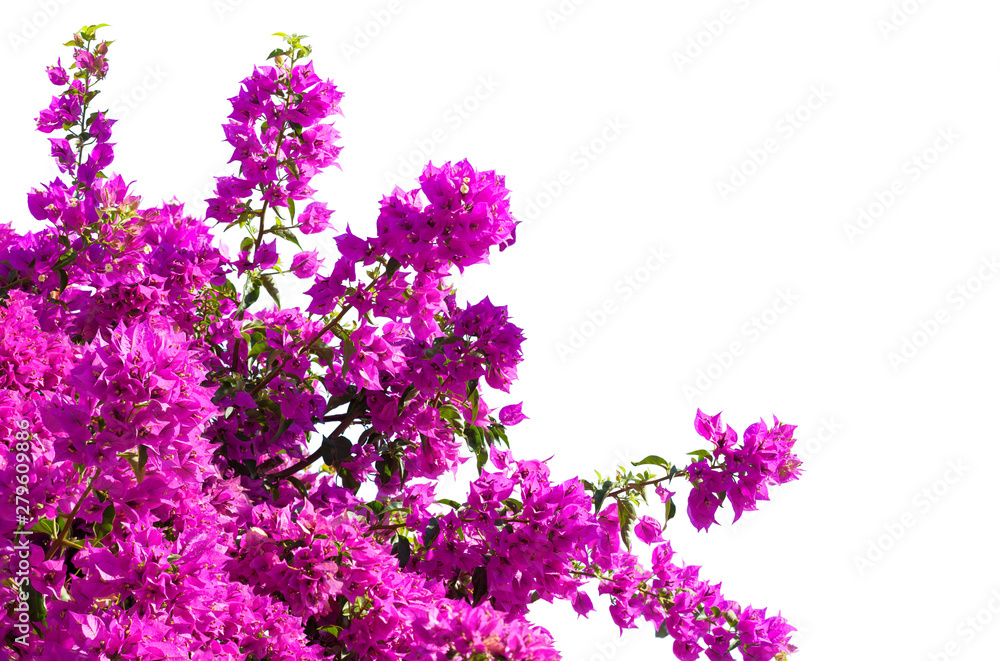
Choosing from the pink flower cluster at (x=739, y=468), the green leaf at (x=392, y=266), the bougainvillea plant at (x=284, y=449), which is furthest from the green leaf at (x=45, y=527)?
the pink flower cluster at (x=739, y=468)

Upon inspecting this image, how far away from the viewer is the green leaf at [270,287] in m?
3.10

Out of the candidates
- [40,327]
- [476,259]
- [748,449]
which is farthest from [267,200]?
[748,449]

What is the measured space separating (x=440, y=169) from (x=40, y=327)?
54.2 inches

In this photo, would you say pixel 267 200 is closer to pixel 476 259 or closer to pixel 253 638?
pixel 476 259

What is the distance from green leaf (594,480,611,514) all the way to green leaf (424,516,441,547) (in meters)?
0.49

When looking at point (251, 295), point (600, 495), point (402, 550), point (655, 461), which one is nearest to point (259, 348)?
point (251, 295)

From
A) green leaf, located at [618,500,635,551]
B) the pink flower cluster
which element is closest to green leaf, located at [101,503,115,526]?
green leaf, located at [618,500,635,551]

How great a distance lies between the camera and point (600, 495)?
259cm

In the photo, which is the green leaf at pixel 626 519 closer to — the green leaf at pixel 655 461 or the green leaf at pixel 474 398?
the green leaf at pixel 655 461

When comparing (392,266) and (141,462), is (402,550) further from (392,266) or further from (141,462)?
(141,462)

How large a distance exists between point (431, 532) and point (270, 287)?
1.04m

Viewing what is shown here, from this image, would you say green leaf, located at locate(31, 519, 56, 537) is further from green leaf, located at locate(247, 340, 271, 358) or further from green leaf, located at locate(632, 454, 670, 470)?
green leaf, located at locate(632, 454, 670, 470)

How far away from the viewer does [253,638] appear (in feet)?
7.38

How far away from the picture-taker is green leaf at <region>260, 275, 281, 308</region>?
3100mm
